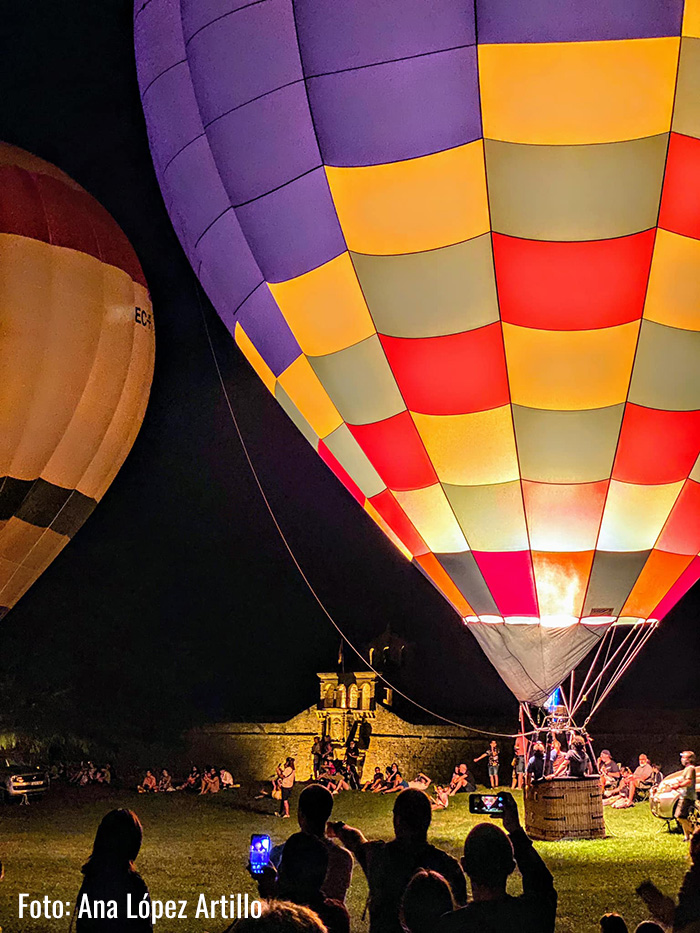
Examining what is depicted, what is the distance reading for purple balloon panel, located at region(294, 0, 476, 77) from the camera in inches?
165

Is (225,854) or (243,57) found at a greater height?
(243,57)

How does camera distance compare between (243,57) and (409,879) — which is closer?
(409,879)

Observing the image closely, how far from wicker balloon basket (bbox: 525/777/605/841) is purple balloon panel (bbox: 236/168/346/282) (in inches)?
145

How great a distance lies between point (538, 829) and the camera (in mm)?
6594

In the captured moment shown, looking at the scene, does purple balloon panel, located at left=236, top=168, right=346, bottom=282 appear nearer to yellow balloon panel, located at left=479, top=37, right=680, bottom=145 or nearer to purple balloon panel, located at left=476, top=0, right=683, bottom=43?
yellow balloon panel, located at left=479, top=37, right=680, bottom=145

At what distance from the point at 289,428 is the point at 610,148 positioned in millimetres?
11222

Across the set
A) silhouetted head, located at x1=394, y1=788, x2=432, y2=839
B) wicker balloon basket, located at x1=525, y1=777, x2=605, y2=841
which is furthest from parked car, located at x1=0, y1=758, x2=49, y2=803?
silhouetted head, located at x1=394, y1=788, x2=432, y2=839

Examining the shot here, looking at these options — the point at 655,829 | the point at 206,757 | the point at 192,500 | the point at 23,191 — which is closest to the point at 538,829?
the point at 655,829

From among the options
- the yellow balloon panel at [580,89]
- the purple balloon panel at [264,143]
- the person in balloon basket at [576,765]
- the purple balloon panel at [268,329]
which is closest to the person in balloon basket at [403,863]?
the yellow balloon panel at [580,89]

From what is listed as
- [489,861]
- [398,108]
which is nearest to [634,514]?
[398,108]

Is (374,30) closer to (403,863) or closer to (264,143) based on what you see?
(264,143)

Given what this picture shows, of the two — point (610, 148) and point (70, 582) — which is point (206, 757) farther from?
point (610, 148)

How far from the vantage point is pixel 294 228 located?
4953 mm

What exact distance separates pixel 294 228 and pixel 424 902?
348 cm
